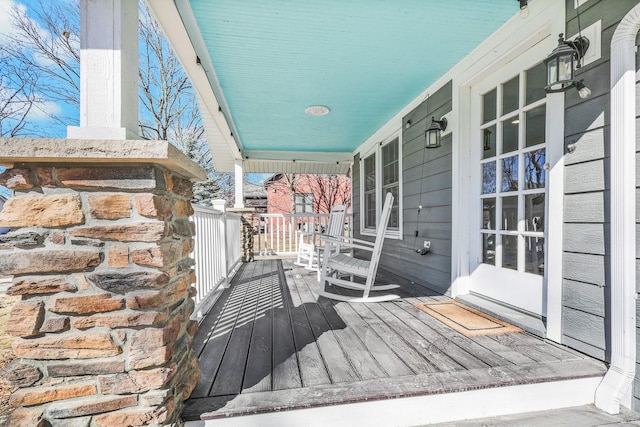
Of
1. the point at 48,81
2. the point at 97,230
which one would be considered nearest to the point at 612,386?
the point at 97,230

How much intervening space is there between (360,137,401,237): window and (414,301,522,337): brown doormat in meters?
1.56

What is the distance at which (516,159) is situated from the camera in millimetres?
2311

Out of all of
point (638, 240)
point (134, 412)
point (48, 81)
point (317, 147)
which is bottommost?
point (134, 412)

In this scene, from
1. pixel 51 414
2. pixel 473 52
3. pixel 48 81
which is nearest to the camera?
pixel 51 414

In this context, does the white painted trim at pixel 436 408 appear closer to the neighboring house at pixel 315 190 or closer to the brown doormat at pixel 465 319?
the brown doormat at pixel 465 319

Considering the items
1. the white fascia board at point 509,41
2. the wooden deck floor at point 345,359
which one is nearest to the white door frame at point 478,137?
the white fascia board at point 509,41

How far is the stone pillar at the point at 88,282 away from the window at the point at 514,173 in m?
2.35

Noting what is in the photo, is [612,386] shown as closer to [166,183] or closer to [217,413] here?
[217,413]

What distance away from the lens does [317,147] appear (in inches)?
239

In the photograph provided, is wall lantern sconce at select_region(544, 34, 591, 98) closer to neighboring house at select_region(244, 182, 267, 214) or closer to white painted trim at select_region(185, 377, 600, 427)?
white painted trim at select_region(185, 377, 600, 427)

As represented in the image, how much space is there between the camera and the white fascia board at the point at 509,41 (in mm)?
1930

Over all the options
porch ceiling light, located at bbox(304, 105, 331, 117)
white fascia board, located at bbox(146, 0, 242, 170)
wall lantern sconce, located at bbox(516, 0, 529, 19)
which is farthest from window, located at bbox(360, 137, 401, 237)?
white fascia board, located at bbox(146, 0, 242, 170)

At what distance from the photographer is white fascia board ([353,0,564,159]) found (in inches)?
76.0

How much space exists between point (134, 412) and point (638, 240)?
7.66 ft
